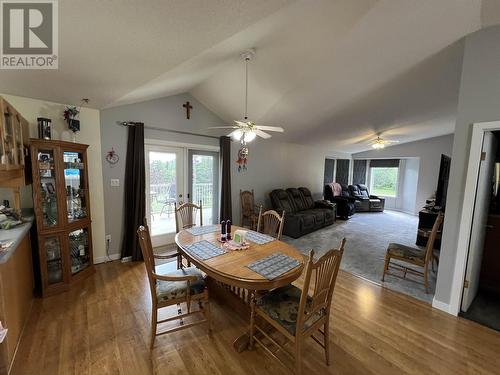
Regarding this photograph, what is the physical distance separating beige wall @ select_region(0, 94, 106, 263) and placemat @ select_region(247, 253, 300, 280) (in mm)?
2714

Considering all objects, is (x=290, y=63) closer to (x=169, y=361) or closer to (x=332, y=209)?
(x=169, y=361)

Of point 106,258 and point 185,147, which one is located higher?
point 185,147

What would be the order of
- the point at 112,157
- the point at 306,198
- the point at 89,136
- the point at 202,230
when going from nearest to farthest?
the point at 202,230, the point at 89,136, the point at 112,157, the point at 306,198

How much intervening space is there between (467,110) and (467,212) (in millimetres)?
1050

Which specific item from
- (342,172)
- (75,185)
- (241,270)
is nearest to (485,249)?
(241,270)

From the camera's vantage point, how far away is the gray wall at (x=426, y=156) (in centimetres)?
657

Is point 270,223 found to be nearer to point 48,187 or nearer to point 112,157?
point 112,157

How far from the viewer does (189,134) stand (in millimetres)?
3947

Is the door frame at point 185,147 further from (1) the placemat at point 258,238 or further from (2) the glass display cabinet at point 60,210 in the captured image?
(1) the placemat at point 258,238

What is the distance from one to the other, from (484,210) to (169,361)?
144 inches

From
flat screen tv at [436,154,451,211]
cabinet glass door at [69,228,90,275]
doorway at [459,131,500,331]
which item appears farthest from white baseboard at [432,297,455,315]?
cabinet glass door at [69,228,90,275]

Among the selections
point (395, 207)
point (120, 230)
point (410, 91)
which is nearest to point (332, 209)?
point (410, 91)

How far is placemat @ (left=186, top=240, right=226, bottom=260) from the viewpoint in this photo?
1.87 meters

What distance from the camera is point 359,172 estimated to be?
8859mm
